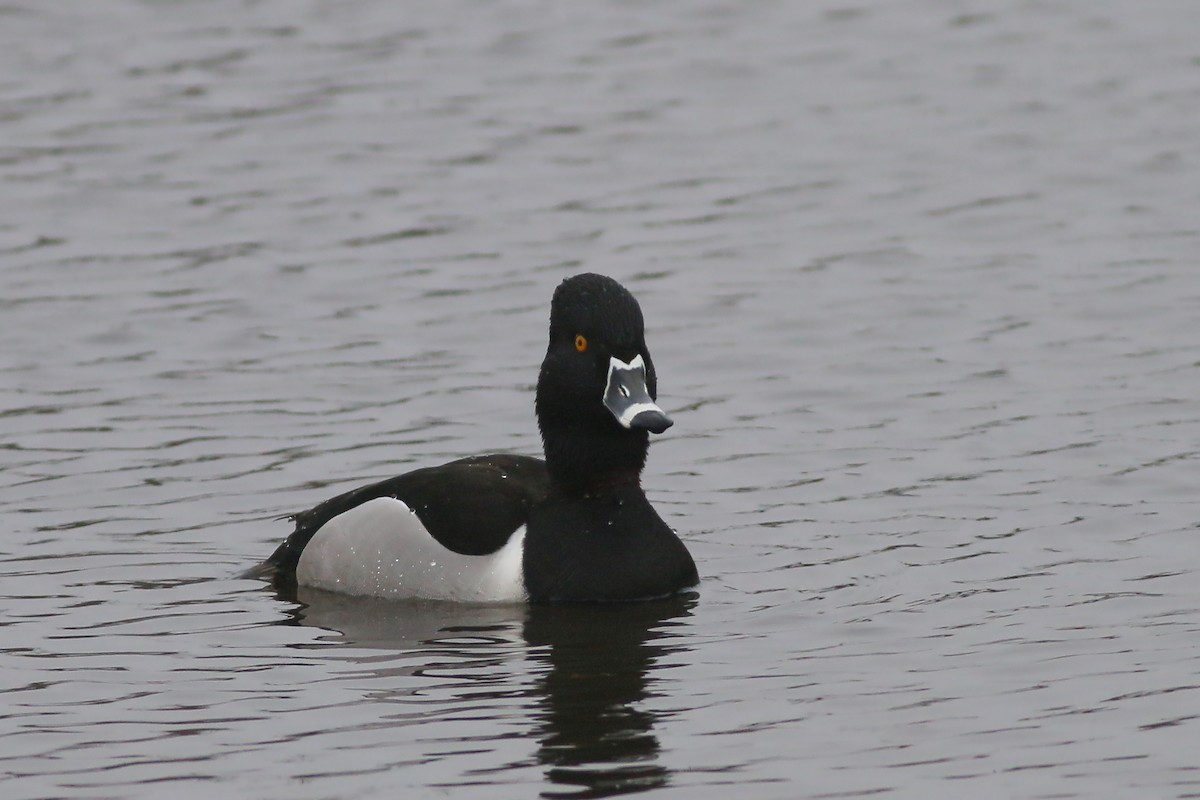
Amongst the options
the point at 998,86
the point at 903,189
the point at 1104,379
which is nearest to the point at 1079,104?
the point at 998,86

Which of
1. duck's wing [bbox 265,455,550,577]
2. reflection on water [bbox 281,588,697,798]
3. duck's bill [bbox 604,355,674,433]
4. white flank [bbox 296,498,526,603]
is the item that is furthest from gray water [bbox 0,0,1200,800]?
duck's bill [bbox 604,355,674,433]

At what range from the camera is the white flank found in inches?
396

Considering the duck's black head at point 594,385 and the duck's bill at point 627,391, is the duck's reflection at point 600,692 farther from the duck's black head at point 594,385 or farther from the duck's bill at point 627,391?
the duck's bill at point 627,391

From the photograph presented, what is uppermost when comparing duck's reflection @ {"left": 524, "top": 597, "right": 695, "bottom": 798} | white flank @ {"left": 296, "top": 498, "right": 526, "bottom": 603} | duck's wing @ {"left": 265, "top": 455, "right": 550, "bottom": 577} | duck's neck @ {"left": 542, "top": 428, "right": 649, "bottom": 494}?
duck's neck @ {"left": 542, "top": 428, "right": 649, "bottom": 494}

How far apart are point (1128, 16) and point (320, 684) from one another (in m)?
14.9

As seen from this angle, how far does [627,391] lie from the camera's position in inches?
386

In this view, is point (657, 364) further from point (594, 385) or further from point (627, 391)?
point (627, 391)

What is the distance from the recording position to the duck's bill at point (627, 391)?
9.70m

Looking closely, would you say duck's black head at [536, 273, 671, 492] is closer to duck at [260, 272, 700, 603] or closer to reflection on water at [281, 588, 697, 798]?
duck at [260, 272, 700, 603]

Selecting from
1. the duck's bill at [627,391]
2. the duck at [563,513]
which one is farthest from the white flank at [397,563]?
the duck's bill at [627,391]

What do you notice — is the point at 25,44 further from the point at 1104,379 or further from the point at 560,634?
the point at 560,634

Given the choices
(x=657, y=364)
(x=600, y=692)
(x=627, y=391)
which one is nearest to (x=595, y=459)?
(x=627, y=391)

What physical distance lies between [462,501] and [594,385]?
79cm

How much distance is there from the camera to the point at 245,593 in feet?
33.8
